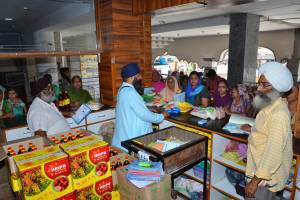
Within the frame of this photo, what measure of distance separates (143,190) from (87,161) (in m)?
0.37

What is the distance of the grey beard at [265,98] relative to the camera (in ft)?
4.23

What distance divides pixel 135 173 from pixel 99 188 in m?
0.24

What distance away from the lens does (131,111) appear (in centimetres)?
209

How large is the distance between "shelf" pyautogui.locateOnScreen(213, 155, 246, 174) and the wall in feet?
27.1

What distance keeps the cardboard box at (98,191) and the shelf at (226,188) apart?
1.05 m

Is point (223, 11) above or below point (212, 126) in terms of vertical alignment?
above

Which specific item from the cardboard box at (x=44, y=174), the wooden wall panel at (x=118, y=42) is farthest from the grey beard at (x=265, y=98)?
the wooden wall panel at (x=118, y=42)

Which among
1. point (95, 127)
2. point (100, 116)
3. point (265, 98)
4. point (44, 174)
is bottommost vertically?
point (95, 127)

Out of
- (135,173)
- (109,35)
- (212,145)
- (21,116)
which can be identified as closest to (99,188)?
(135,173)

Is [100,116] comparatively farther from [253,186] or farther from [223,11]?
[223,11]

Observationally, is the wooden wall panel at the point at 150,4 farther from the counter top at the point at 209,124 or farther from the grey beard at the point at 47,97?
the grey beard at the point at 47,97

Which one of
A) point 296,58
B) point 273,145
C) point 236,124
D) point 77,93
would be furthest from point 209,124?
point 296,58

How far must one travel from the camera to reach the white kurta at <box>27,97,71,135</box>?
2066 millimetres

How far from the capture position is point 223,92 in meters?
3.10
